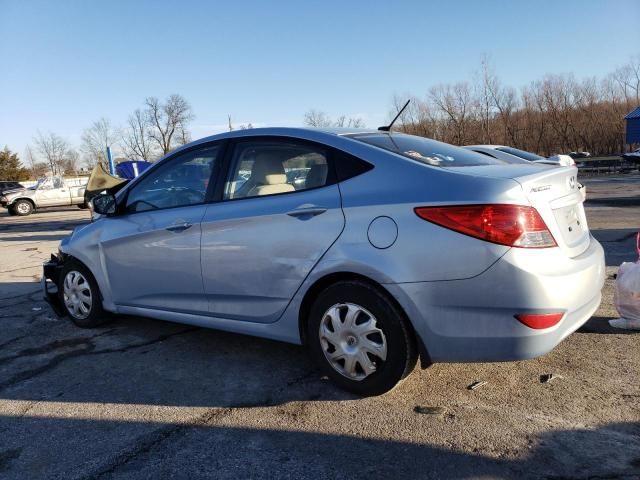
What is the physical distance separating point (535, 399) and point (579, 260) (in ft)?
2.75

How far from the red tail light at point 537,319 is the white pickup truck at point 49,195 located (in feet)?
82.8

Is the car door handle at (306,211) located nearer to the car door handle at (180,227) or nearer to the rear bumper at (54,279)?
the car door handle at (180,227)

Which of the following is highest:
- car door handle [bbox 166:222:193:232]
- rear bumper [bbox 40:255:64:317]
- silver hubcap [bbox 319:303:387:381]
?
car door handle [bbox 166:222:193:232]

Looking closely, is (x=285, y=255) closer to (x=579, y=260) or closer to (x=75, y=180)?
(x=579, y=260)

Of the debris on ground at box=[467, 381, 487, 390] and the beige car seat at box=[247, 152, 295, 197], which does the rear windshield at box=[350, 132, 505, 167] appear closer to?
the beige car seat at box=[247, 152, 295, 197]

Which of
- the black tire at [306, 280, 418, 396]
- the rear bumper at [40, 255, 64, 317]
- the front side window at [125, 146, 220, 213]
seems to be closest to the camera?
the black tire at [306, 280, 418, 396]

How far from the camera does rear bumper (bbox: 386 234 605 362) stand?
2582 millimetres

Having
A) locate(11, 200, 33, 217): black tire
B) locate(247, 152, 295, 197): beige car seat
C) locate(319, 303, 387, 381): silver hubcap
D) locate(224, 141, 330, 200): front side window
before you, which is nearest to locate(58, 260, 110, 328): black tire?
locate(224, 141, 330, 200): front side window

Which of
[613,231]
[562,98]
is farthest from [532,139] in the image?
[613,231]

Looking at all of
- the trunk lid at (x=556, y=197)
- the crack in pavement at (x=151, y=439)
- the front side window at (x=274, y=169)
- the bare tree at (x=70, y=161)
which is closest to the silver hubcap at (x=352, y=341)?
the crack in pavement at (x=151, y=439)

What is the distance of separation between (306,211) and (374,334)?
840mm

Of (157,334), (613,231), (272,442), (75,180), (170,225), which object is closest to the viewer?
(272,442)

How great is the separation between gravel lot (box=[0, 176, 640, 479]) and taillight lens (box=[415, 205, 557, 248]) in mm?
977

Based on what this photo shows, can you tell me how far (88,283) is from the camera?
15.2 ft
